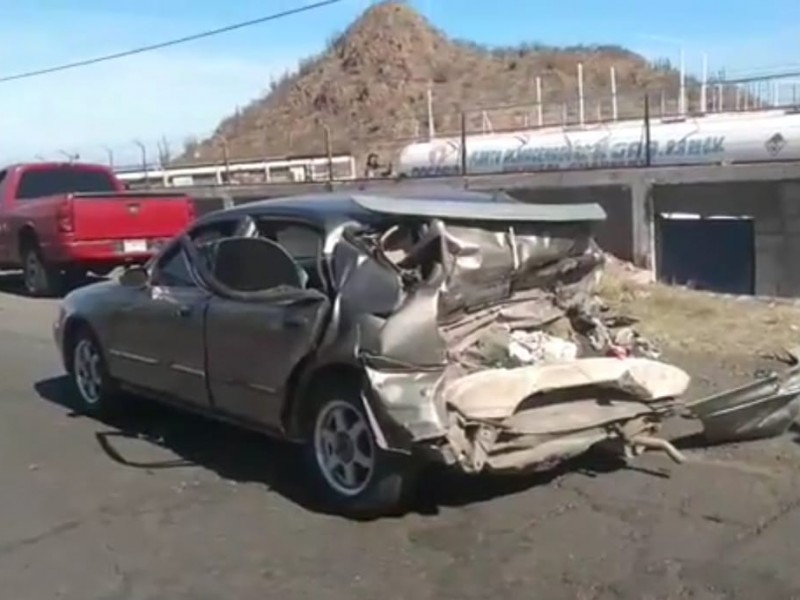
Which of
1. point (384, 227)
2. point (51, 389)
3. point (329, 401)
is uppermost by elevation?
point (384, 227)

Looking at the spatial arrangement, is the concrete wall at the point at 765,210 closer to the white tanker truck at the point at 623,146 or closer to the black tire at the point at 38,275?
the black tire at the point at 38,275

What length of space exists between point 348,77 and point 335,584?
→ 6908 centimetres

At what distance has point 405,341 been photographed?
5.78 m

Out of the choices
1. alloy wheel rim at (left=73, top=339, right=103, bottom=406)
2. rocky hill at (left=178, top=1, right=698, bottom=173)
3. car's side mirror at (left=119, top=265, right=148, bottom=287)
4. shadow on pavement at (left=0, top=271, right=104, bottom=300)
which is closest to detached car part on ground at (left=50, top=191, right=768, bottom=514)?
car's side mirror at (left=119, top=265, right=148, bottom=287)

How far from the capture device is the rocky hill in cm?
6688

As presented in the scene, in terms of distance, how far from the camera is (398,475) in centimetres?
588

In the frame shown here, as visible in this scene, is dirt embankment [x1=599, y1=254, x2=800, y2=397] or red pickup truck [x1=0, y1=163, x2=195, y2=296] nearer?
dirt embankment [x1=599, y1=254, x2=800, y2=397]

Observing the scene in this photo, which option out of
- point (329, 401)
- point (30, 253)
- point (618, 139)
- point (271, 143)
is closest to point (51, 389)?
point (329, 401)

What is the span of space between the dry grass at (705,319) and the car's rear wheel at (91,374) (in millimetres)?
4962

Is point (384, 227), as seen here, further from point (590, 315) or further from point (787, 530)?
point (787, 530)

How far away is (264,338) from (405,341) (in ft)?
3.61

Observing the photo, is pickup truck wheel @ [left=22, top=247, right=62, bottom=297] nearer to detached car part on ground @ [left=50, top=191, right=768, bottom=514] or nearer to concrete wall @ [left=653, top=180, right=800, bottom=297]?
concrete wall @ [left=653, top=180, right=800, bottom=297]

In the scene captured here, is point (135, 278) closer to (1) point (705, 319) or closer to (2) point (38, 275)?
(1) point (705, 319)

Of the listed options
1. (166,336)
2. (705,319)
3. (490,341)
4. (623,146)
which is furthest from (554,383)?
(623,146)
